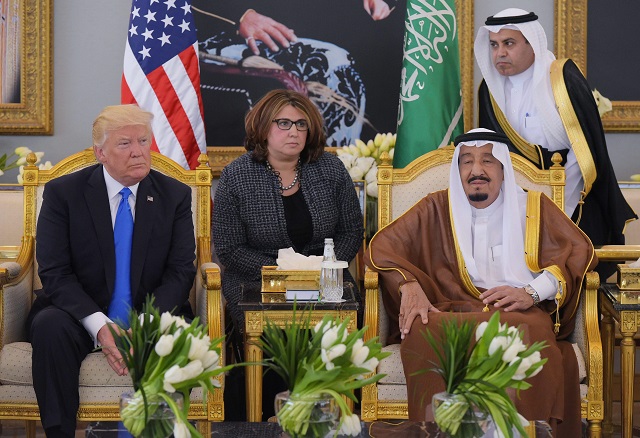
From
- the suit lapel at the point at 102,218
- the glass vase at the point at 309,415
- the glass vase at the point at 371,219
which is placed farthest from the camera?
the glass vase at the point at 371,219

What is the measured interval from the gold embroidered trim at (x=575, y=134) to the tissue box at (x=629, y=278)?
88cm

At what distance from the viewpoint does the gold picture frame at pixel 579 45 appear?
247 inches

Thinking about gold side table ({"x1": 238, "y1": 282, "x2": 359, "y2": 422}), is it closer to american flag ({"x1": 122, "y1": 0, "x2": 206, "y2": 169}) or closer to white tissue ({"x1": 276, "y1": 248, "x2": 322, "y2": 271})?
white tissue ({"x1": 276, "y1": 248, "x2": 322, "y2": 271})

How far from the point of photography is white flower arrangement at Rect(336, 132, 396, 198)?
18.6ft

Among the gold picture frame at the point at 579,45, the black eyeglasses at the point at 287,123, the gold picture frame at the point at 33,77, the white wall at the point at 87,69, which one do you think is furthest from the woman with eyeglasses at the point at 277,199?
the gold picture frame at the point at 579,45

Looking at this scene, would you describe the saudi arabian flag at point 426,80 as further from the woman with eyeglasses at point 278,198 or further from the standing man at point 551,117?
the woman with eyeglasses at point 278,198

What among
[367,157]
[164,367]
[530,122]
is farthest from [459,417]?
[367,157]

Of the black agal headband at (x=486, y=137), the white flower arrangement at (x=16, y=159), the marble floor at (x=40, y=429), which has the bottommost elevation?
the marble floor at (x=40, y=429)

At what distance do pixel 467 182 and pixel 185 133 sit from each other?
1768 millimetres

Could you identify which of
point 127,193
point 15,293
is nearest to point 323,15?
point 127,193

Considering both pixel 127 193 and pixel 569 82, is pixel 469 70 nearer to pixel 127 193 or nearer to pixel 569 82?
pixel 569 82

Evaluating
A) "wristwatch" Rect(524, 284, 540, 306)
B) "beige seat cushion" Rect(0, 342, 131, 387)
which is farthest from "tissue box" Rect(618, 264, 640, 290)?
"beige seat cushion" Rect(0, 342, 131, 387)

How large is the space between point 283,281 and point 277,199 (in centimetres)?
70

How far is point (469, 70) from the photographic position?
636 cm
